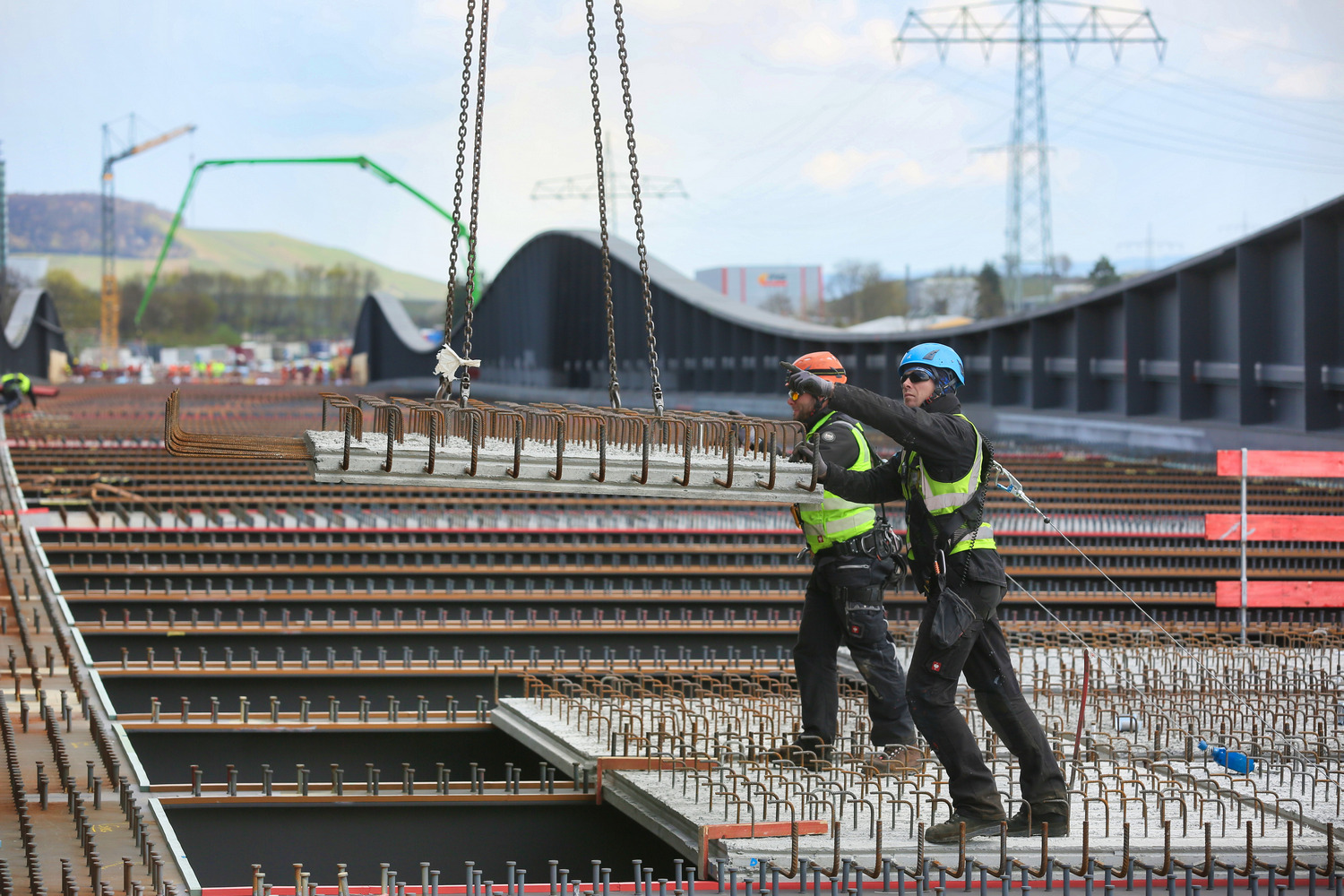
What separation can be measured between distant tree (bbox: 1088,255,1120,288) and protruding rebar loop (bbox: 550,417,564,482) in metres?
61.7

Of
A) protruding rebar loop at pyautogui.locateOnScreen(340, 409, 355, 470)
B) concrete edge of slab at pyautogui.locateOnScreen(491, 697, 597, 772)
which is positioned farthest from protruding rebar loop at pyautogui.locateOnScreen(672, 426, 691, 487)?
concrete edge of slab at pyautogui.locateOnScreen(491, 697, 597, 772)

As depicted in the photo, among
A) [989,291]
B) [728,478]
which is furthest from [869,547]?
[989,291]

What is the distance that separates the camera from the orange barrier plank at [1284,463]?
10094mm

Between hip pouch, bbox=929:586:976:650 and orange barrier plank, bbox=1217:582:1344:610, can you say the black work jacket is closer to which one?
hip pouch, bbox=929:586:976:650

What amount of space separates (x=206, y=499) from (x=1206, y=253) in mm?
13702

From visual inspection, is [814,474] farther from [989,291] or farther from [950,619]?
[989,291]

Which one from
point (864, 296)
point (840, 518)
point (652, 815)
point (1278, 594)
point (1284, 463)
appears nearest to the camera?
point (652, 815)

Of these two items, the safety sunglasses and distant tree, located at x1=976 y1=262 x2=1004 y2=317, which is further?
distant tree, located at x1=976 y1=262 x2=1004 y2=317

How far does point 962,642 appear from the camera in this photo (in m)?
5.22

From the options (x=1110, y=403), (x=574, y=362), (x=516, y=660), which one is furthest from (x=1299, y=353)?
(x=574, y=362)

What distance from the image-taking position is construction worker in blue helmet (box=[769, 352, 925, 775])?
6277 millimetres

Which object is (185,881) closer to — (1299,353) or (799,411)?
(799,411)

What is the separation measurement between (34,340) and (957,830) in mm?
67070

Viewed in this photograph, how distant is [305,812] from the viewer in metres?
6.37
